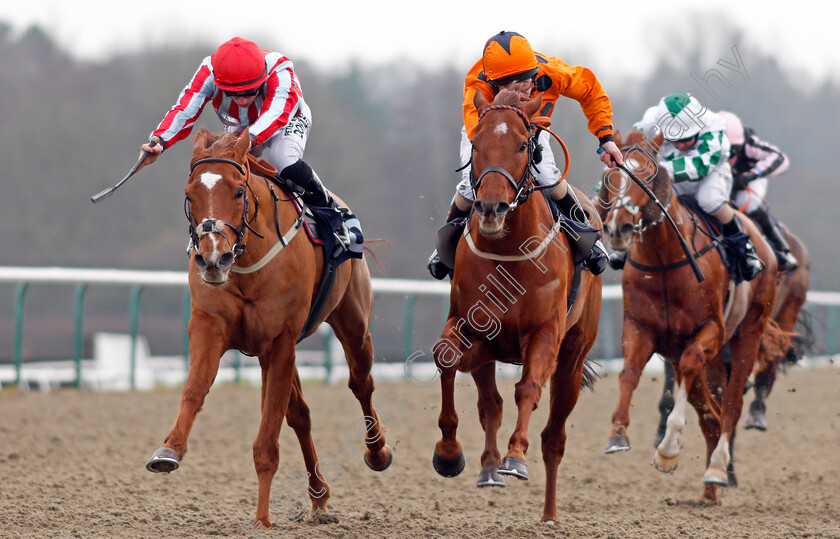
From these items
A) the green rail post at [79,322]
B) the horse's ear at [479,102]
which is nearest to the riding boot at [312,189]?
the horse's ear at [479,102]

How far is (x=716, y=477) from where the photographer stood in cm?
608

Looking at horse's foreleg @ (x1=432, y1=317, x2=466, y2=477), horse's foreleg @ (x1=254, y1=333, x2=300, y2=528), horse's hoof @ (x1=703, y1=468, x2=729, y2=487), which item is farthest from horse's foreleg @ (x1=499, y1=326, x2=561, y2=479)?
horse's hoof @ (x1=703, y1=468, x2=729, y2=487)

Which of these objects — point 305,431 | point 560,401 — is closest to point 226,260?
point 305,431

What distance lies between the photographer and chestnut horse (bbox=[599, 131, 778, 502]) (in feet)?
18.6

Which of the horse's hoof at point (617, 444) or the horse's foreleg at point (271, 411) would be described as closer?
the horse's foreleg at point (271, 411)

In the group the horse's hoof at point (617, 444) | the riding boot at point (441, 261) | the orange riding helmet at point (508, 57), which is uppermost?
the orange riding helmet at point (508, 57)

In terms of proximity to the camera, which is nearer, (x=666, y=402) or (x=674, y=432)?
(x=674, y=432)

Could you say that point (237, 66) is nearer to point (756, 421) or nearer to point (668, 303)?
point (668, 303)

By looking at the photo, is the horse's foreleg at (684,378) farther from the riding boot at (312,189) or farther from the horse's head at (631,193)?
the riding boot at (312,189)

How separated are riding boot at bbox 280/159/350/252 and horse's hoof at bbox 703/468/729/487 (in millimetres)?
2455

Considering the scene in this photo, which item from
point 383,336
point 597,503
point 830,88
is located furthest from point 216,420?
point 830,88

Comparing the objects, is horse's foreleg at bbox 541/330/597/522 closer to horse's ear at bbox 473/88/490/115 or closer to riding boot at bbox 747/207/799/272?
horse's ear at bbox 473/88/490/115

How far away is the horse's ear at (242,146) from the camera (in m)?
4.46

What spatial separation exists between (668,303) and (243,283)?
2.53 meters
